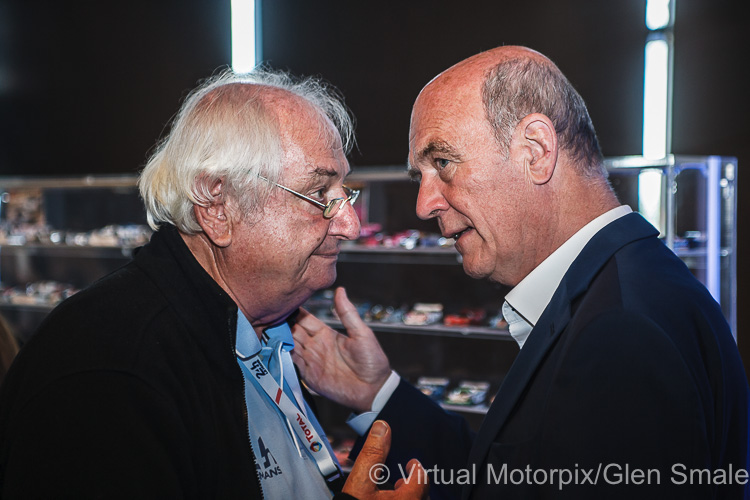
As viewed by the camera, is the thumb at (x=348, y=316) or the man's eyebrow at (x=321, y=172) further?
the thumb at (x=348, y=316)

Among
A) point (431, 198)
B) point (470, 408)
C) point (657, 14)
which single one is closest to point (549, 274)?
point (431, 198)

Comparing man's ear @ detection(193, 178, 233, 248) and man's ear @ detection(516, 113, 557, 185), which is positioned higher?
man's ear @ detection(516, 113, 557, 185)

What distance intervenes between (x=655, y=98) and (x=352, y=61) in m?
1.96

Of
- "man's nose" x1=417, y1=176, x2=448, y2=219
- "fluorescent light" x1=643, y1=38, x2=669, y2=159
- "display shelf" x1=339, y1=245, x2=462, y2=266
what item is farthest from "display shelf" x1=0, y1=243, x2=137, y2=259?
"man's nose" x1=417, y1=176, x2=448, y2=219

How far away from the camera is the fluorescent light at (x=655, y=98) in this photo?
336 cm

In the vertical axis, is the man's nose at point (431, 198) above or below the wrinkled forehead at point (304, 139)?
below

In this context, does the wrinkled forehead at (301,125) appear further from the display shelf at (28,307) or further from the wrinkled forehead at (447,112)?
the display shelf at (28,307)

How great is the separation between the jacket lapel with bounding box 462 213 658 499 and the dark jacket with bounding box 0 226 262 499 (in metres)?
0.53

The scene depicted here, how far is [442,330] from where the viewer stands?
4043 millimetres

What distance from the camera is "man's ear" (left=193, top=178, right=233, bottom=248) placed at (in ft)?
5.18

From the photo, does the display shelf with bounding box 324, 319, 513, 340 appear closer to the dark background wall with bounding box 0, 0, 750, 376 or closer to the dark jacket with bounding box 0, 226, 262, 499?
the dark background wall with bounding box 0, 0, 750, 376

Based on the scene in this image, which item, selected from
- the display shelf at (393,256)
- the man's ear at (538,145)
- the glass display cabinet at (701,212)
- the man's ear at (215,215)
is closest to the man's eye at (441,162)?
the man's ear at (538,145)

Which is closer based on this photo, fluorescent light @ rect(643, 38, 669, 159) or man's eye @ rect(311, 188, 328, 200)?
man's eye @ rect(311, 188, 328, 200)

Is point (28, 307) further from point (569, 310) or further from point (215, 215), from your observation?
point (569, 310)
